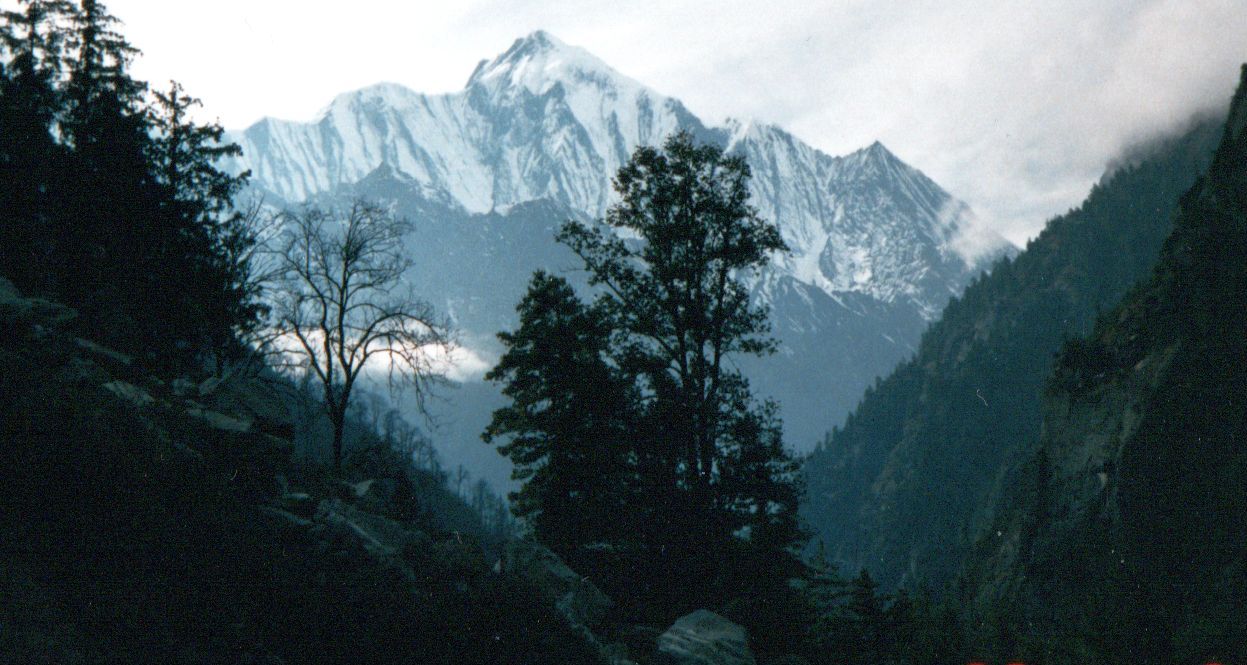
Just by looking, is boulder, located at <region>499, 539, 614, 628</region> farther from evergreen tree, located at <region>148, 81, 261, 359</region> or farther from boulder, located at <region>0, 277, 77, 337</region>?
evergreen tree, located at <region>148, 81, 261, 359</region>

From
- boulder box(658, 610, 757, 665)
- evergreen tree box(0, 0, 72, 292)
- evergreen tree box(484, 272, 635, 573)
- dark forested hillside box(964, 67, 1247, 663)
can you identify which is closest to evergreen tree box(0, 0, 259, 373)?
evergreen tree box(0, 0, 72, 292)

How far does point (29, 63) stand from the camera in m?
26.2

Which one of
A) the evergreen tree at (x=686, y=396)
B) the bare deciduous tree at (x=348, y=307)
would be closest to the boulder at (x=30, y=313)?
the bare deciduous tree at (x=348, y=307)

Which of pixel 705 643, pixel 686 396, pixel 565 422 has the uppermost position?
pixel 686 396

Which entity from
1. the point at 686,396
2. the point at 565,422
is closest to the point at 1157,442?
the point at 565,422

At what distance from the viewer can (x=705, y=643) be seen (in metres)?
11.0

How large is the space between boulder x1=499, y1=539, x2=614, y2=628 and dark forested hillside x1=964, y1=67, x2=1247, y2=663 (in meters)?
59.3

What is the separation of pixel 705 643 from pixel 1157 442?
101 meters

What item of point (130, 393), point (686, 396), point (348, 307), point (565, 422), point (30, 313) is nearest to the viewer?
point (130, 393)

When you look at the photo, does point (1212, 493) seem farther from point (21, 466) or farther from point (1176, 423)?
point (21, 466)

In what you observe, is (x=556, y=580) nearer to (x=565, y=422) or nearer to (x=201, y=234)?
(x=565, y=422)

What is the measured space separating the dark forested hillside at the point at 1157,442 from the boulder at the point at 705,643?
2274 inches

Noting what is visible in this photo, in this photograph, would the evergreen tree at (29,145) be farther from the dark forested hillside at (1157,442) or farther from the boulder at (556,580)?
the dark forested hillside at (1157,442)

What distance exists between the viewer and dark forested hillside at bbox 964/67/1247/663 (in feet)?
260
